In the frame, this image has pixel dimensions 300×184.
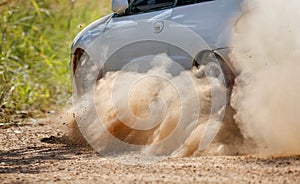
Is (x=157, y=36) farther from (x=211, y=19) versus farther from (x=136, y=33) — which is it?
(x=211, y=19)

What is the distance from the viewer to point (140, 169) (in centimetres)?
547

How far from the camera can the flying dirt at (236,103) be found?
19.4 feet

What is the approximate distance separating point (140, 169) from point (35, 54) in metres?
6.47

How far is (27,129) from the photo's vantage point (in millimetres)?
8891

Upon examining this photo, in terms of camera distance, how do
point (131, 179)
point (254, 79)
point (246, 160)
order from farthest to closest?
point (254, 79)
point (246, 160)
point (131, 179)

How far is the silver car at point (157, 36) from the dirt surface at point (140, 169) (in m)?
1.03

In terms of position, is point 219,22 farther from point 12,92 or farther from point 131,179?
point 12,92

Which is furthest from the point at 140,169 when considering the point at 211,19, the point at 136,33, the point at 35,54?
the point at 35,54

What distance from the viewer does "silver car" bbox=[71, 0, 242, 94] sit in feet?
21.1

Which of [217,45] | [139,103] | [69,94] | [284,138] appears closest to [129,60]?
[139,103]

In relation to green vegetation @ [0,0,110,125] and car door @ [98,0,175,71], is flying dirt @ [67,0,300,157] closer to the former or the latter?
car door @ [98,0,175,71]

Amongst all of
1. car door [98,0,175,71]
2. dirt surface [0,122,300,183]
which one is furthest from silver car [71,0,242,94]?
dirt surface [0,122,300,183]

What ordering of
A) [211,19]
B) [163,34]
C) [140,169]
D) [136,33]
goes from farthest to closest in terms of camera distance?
[136,33] < [163,34] < [211,19] < [140,169]

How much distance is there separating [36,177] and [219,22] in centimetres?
210
